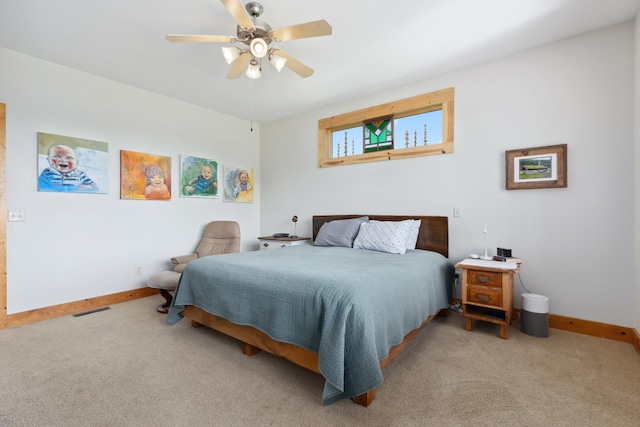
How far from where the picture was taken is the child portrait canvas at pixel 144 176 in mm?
3566

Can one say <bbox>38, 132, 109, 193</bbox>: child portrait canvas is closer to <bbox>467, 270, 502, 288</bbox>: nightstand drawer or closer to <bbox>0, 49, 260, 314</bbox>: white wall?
<bbox>0, 49, 260, 314</bbox>: white wall

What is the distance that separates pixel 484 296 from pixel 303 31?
2597mm

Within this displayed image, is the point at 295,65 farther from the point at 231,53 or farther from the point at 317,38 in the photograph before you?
the point at 231,53

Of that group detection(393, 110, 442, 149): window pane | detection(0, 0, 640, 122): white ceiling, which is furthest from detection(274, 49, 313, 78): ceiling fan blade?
detection(393, 110, 442, 149): window pane

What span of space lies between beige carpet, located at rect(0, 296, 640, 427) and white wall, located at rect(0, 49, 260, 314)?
733 millimetres

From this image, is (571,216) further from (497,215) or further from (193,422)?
(193,422)

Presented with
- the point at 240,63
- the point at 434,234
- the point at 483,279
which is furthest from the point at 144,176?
the point at 483,279

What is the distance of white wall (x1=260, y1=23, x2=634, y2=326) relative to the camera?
97.5 inches

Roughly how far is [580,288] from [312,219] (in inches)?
125

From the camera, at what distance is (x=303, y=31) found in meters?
2.05

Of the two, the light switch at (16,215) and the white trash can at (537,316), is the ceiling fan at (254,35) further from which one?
the white trash can at (537,316)

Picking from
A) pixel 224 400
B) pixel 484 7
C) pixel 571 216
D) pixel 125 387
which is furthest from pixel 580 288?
pixel 125 387

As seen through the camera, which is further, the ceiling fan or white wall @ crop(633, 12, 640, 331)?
white wall @ crop(633, 12, 640, 331)

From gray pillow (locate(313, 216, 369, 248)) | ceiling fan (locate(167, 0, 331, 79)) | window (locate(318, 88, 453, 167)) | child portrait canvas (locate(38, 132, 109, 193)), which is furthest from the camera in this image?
gray pillow (locate(313, 216, 369, 248))
